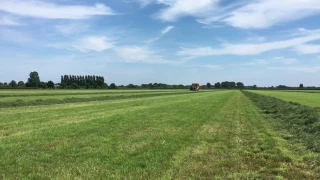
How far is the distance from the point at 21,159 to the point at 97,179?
338 cm

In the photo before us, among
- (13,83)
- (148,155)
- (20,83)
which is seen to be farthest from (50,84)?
(148,155)

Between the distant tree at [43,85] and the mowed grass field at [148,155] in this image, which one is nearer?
the mowed grass field at [148,155]

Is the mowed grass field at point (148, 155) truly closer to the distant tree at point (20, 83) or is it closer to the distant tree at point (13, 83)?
the distant tree at point (13, 83)

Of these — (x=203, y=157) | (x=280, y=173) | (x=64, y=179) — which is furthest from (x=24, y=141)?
(x=280, y=173)

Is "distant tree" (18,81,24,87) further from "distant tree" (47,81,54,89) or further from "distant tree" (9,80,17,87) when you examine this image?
"distant tree" (47,81,54,89)

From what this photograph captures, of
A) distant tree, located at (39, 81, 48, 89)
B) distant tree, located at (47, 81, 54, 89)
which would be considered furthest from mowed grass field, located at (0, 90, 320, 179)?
distant tree, located at (47, 81, 54, 89)

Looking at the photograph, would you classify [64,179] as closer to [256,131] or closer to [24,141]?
[24,141]

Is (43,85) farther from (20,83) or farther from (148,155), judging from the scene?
(148,155)

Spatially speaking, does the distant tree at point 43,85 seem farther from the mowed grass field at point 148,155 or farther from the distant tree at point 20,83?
the mowed grass field at point 148,155

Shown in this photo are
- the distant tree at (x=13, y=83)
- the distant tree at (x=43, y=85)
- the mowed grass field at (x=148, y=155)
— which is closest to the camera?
the mowed grass field at (x=148, y=155)

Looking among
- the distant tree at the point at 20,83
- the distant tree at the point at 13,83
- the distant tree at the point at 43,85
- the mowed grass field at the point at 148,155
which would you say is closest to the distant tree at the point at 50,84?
the distant tree at the point at 43,85

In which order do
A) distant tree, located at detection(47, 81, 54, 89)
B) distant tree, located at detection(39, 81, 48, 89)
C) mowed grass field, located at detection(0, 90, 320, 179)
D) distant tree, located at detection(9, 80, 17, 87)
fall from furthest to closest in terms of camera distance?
distant tree, located at detection(47, 81, 54, 89), distant tree, located at detection(9, 80, 17, 87), distant tree, located at detection(39, 81, 48, 89), mowed grass field, located at detection(0, 90, 320, 179)

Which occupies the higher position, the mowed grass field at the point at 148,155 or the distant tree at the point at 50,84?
the distant tree at the point at 50,84

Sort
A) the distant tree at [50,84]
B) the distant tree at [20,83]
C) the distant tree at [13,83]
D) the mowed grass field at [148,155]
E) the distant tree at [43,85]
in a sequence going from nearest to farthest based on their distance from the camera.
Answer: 1. the mowed grass field at [148,155]
2. the distant tree at [43,85]
3. the distant tree at [13,83]
4. the distant tree at [50,84]
5. the distant tree at [20,83]
